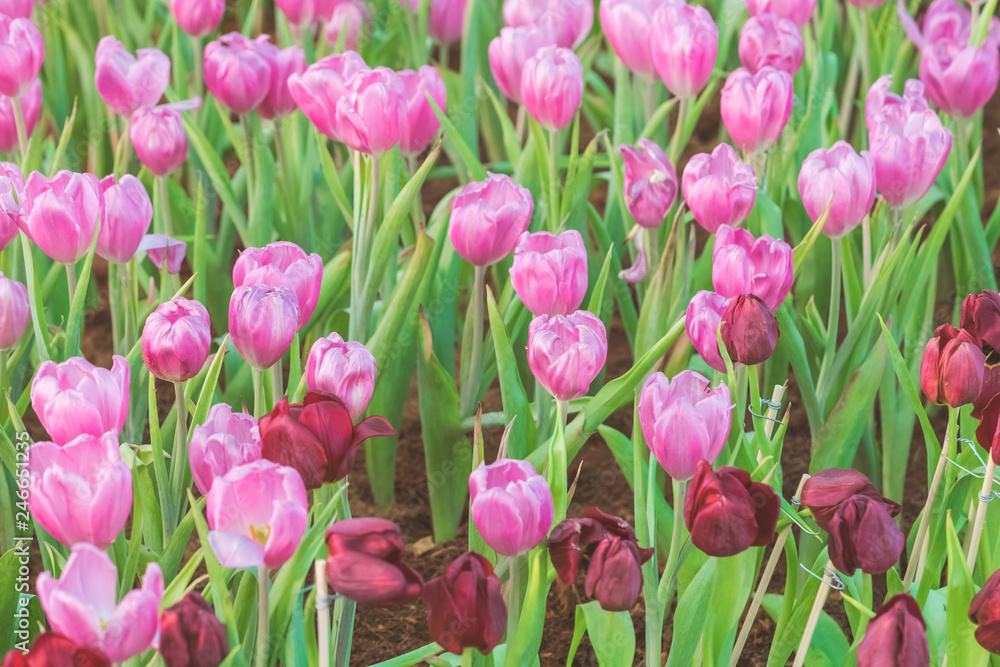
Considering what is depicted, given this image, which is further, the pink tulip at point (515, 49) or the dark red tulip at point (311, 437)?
the pink tulip at point (515, 49)

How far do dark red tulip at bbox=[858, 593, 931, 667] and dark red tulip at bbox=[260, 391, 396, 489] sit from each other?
376 mm

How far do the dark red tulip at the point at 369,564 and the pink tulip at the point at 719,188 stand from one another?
25.0 inches

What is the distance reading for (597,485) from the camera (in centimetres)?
162

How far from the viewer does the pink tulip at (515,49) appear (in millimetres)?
1562

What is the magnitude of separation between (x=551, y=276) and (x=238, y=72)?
0.63 m

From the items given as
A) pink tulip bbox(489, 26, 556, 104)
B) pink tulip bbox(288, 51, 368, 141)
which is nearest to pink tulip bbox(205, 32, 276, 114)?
pink tulip bbox(288, 51, 368, 141)

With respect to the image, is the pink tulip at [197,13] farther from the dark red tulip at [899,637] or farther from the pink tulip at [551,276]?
the dark red tulip at [899,637]

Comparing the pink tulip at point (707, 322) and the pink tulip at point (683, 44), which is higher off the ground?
the pink tulip at point (683, 44)

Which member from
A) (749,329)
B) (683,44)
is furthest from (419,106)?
(749,329)

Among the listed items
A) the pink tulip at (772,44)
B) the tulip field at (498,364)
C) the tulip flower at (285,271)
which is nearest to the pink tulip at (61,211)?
the tulip field at (498,364)

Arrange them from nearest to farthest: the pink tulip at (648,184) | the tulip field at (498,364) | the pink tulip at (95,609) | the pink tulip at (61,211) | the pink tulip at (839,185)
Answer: the pink tulip at (95,609), the tulip field at (498,364), the pink tulip at (61,211), the pink tulip at (839,185), the pink tulip at (648,184)

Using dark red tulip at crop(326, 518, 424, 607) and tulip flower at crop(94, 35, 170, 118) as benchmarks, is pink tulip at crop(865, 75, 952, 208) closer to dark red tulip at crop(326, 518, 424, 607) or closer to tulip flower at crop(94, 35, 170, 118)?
dark red tulip at crop(326, 518, 424, 607)

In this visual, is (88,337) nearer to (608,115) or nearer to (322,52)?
(322,52)

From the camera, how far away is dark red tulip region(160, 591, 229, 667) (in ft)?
2.32
